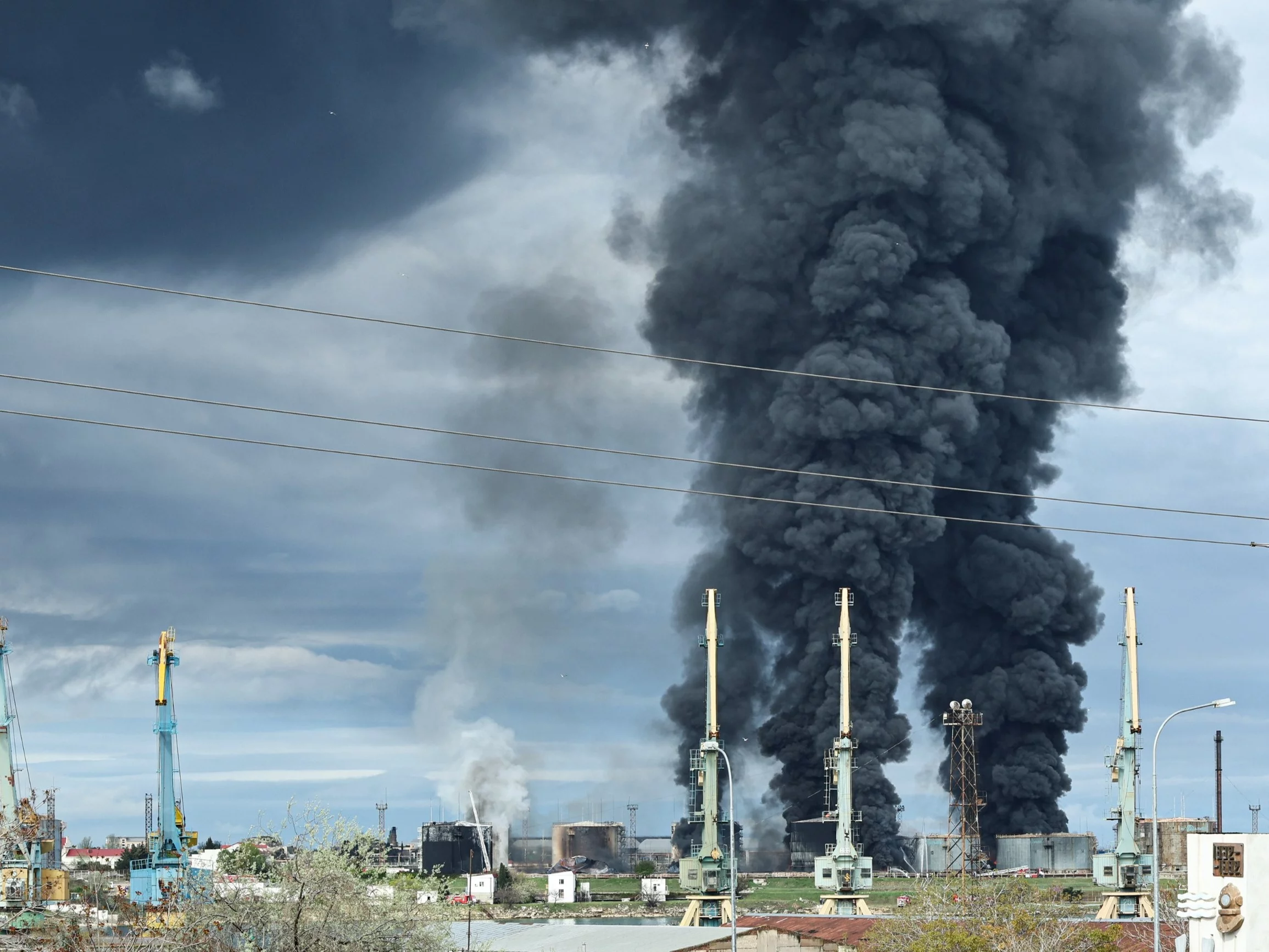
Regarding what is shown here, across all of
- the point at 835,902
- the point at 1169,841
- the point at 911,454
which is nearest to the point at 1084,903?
the point at 835,902

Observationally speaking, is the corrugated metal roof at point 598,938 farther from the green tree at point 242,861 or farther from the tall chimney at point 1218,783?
the tall chimney at point 1218,783

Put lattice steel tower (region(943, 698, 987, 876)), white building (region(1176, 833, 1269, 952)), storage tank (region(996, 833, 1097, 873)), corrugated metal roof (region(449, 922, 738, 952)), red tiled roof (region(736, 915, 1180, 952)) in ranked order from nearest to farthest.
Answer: white building (region(1176, 833, 1269, 952)) → red tiled roof (region(736, 915, 1180, 952)) → corrugated metal roof (region(449, 922, 738, 952)) → lattice steel tower (region(943, 698, 987, 876)) → storage tank (region(996, 833, 1097, 873))

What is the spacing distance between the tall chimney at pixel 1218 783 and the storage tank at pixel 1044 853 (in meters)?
10.9

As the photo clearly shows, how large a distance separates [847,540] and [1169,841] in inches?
1726

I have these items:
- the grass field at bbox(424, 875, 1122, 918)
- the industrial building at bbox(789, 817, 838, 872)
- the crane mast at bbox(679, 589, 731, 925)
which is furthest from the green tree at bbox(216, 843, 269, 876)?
the industrial building at bbox(789, 817, 838, 872)

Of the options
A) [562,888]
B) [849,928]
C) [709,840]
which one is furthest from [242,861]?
[562,888]

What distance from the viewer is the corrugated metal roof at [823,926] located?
185 ft

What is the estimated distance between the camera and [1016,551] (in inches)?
4156

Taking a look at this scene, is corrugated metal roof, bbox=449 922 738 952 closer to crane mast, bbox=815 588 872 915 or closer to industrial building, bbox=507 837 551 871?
crane mast, bbox=815 588 872 915

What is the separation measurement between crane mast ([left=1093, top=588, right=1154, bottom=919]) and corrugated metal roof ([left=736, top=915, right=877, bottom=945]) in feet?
50.5

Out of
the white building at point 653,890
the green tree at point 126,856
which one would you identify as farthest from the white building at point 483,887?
the green tree at point 126,856

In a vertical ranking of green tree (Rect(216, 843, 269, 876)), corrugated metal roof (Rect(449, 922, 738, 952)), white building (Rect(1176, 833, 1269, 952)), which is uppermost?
green tree (Rect(216, 843, 269, 876))

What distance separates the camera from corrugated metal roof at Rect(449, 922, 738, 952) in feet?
177

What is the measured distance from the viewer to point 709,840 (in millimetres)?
74062
